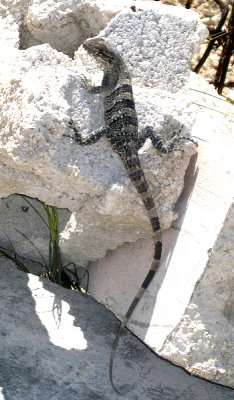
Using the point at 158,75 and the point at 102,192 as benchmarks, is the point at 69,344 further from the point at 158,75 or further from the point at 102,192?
the point at 158,75

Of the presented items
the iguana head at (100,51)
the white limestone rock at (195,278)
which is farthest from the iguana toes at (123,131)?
→ the white limestone rock at (195,278)

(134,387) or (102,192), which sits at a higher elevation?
(102,192)

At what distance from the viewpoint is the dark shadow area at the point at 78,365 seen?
395cm

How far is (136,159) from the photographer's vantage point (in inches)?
165

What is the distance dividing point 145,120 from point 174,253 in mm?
855

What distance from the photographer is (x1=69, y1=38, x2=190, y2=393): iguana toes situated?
13.7ft

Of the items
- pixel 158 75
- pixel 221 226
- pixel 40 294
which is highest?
pixel 158 75

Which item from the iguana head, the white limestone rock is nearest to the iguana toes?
the iguana head

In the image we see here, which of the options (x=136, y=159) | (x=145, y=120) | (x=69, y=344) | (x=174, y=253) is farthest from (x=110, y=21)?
(x=69, y=344)

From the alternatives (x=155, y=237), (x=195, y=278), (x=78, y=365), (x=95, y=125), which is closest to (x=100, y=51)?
(x=95, y=125)

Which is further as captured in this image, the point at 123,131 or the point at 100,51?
the point at 100,51

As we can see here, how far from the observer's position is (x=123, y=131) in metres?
4.38

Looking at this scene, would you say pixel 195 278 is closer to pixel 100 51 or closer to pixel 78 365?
pixel 78 365

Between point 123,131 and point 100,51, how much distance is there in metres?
0.59
